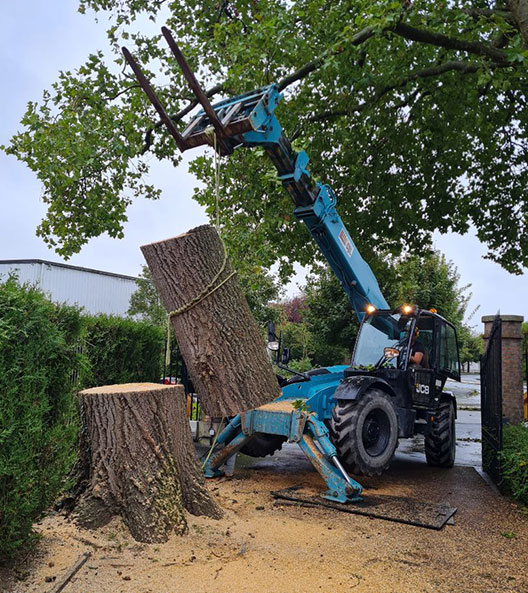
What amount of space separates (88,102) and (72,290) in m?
15.8

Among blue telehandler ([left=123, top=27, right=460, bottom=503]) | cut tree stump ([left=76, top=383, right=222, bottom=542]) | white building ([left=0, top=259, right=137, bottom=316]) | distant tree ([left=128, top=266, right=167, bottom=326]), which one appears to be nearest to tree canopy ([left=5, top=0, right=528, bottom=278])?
blue telehandler ([left=123, top=27, right=460, bottom=503])

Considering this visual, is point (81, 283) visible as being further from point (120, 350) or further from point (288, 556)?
point (288, 556)

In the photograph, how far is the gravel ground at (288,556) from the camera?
3562 mm

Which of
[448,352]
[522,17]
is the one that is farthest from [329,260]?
[522,17]

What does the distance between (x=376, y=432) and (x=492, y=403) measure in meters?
1.90

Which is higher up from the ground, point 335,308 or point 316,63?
point 316,63

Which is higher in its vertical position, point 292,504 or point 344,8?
point 344,8

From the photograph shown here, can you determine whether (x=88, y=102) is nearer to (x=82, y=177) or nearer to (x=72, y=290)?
(x=82, y=177)

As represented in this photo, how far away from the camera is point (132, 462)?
421cm

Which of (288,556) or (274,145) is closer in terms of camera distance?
(288,556)

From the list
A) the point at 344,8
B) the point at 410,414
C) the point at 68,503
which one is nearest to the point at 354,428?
the point at 410,414

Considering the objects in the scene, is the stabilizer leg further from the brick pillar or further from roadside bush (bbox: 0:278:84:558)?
the brick pillar

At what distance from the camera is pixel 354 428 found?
6.38m

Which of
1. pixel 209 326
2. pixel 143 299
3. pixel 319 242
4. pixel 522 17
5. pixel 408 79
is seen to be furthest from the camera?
pixel 143 299
